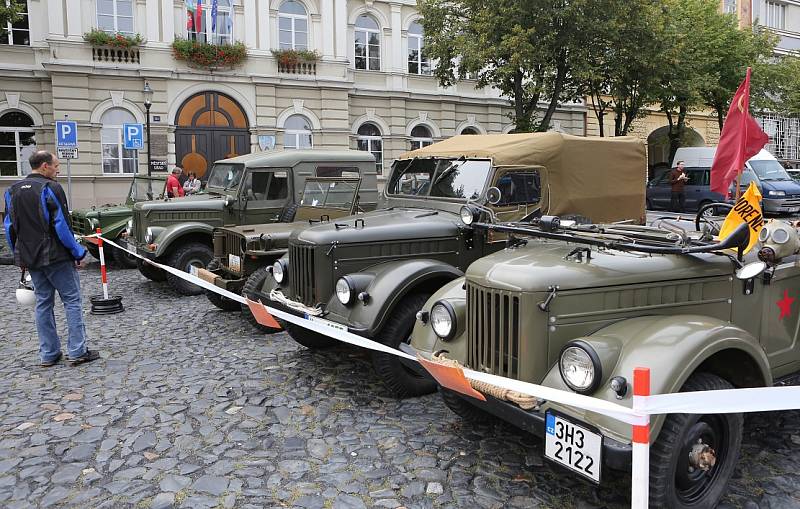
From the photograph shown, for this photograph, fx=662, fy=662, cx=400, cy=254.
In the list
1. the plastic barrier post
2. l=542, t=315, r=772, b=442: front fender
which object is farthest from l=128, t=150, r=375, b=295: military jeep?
the plastic barrier post

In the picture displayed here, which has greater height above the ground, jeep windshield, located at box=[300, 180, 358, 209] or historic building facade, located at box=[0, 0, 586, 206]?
historic building facade, located at box=[0, 0, 586, 206]

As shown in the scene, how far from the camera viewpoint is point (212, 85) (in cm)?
2058

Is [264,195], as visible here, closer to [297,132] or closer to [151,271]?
[151,271]

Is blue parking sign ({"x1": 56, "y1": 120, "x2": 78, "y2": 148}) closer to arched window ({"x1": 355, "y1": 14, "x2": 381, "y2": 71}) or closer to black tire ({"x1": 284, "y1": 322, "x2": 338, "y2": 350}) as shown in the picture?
black tire ({"x1": 284, "y1": 322, "x2": 338, "y2": 350})

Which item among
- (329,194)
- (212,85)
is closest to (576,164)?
(329,194)

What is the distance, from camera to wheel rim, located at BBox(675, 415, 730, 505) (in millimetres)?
3074

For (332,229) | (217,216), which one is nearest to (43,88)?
(217,216)

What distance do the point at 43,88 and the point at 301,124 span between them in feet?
25.2

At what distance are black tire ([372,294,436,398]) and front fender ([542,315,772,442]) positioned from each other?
164cm

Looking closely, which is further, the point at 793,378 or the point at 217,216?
the point at 217,216

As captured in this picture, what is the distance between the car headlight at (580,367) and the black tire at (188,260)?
6724 millimetres

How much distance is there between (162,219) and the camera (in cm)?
928

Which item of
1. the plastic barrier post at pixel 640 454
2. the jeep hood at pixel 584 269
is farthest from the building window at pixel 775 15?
the plastic barrier post at pixel 640 454

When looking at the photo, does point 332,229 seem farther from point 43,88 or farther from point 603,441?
point 43,88
